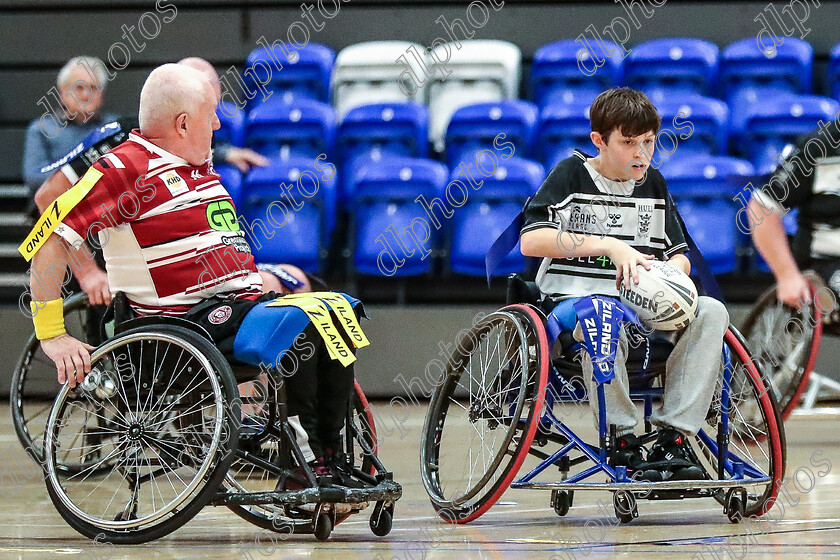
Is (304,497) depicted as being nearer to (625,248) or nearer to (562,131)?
(625,248)

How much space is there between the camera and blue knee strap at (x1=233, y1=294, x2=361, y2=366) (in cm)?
230

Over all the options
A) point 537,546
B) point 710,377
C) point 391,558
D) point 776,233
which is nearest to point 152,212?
point 391,558

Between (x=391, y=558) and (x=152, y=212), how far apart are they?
0.90 m

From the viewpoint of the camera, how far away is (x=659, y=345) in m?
2.67

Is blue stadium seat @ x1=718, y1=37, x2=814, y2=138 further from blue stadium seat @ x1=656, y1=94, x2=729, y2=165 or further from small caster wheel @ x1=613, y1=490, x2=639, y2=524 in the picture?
small caster wheel @ x1=613, y1=490, x2=639, y2=524

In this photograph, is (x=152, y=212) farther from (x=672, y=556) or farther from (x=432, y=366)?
(x=432, y=366)

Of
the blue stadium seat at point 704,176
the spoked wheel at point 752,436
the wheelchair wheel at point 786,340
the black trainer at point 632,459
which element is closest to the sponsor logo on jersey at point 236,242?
the black trainer at point 632,459

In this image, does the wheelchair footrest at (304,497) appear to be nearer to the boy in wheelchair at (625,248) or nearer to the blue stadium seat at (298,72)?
the boy in wheelchair at (625,248)

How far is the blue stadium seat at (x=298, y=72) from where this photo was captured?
6.23m

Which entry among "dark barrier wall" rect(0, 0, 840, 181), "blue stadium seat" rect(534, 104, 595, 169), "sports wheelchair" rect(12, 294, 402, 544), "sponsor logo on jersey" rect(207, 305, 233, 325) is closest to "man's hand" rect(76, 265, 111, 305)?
"sports wheelchair" rect(12, 294, 402, 544)

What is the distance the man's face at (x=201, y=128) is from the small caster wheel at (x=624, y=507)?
121 centimetres

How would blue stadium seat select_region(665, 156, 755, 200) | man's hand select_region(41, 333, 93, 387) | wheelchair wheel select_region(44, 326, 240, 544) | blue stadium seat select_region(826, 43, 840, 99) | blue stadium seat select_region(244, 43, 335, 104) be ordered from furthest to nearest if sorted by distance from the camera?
blue stadium seat select_region(244, 43, 335, 104) → blue stadium seat select_region(826, 43, 840, 99) → blue stadium seat select_region(665, 156, 755, 200) → man's hand select_region(41, 333, 93, 387) → wheelchair wheel select_region(44, 326, 240, 544)

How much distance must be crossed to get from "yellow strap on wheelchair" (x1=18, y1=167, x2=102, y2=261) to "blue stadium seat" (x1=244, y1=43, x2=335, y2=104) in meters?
3.90

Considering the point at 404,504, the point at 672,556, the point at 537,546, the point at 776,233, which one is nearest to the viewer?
the point at 672,556
